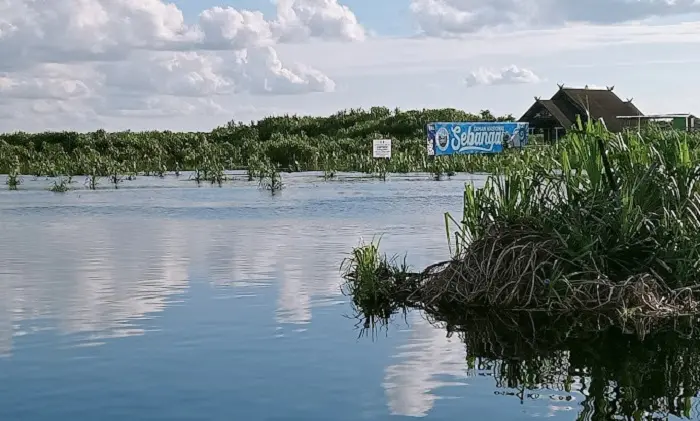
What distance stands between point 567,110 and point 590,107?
1637mm

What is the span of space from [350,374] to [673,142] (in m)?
6.02

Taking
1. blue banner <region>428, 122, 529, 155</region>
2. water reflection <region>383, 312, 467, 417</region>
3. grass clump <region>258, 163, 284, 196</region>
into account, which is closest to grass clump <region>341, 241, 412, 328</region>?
water reflection <region>383, 312, 467, 417</region>

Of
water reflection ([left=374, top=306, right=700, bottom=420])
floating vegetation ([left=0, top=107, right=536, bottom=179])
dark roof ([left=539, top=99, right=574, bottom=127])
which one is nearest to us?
water reflection ([left=374, top=306, right=700, bottom=420])

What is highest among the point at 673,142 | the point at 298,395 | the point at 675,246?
the point at 673,142

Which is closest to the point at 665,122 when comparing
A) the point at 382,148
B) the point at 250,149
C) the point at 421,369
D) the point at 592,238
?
the point at 592,238

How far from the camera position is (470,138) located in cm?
6438

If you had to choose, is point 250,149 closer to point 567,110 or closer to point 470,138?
point 470,138

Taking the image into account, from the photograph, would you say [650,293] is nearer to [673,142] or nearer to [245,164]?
[673,142]

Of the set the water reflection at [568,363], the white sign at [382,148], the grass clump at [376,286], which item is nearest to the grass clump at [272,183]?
the white sign at [382,148]

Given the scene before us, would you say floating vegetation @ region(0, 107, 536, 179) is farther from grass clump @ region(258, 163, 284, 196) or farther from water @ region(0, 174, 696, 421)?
water @ region(0, 174, 696, 421)

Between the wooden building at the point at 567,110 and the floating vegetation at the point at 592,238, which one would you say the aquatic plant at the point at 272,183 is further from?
the wooden building at the point at 567,110

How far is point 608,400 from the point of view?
9.23 metres

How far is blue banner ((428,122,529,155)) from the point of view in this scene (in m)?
63.9

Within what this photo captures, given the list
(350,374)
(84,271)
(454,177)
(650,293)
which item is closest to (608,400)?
(350,374)
